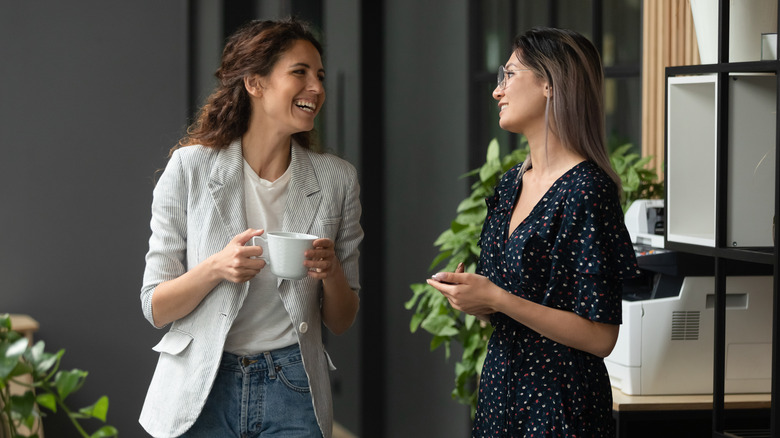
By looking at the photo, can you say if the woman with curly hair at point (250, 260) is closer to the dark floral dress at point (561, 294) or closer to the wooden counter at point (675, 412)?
the dark floral dress at point (561, 294)

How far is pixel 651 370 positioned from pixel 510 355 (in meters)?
0.83

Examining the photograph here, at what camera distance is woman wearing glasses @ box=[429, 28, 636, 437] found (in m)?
1.55

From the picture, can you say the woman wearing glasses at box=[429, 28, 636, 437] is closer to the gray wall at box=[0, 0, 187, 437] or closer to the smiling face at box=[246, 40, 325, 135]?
the smiling face at box=[246, 40, 325, 135]

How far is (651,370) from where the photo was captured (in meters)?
2.31

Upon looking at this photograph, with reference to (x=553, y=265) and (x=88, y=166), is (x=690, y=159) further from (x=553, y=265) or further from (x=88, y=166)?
(x=88, y=166)

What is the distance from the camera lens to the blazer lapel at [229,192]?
167 centimetres

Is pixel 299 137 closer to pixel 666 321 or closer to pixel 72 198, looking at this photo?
pixel 666 321

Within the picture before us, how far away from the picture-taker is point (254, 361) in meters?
1.63

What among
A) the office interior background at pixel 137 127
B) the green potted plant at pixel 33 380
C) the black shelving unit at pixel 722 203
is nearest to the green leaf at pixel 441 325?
the office interior background at pixel 137 127

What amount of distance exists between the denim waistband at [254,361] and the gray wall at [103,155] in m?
2.42

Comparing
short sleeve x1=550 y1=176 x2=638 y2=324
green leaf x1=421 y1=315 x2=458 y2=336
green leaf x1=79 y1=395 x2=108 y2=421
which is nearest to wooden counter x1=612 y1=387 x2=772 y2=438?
short sleeve x1=550 y1=176 x2=638 y2=324

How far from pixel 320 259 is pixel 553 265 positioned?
44 cm

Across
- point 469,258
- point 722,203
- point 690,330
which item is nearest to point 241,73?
point 722,203

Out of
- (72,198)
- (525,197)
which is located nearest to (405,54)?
(72,198)
